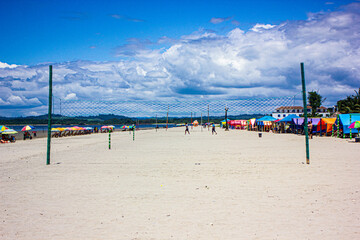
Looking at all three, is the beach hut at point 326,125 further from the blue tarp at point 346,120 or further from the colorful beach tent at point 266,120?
the colorful beach tent at point 266,120

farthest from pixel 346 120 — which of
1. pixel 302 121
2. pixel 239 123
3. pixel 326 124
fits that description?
pixel 239 123

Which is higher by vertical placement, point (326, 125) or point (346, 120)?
point (346, 120)

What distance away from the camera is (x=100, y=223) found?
5.09 m

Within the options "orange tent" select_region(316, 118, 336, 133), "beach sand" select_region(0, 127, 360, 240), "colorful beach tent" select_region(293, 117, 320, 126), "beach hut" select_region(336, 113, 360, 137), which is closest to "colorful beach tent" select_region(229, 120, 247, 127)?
"colorful beach tent" select_region(293, 117, 320, 126)

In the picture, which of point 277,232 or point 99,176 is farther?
point 99,176

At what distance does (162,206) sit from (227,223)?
1.58 meters

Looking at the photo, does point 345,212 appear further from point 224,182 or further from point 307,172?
point 307,172

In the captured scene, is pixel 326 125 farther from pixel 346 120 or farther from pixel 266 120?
pixel 266 120

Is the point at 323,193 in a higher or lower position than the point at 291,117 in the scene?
lower

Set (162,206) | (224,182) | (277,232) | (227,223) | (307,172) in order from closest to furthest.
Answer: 1. (277,232)
2. (227,223)
3. (162,206)
4. (224,182)
5. (307,172)

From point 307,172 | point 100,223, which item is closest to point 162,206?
point 100,223

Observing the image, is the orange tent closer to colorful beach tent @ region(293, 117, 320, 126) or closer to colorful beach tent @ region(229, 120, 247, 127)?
colorful beach tent @ region(293, 117, 320, 126)

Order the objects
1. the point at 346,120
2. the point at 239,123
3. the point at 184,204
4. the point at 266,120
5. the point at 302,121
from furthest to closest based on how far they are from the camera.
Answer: the point at 239,123, the point at 266,120, the point at 302,121, the point at 346,120, the point at 184,204

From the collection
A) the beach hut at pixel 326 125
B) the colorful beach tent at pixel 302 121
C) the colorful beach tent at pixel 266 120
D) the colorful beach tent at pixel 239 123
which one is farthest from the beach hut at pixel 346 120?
the colorful beach tent at pixel 239 123
